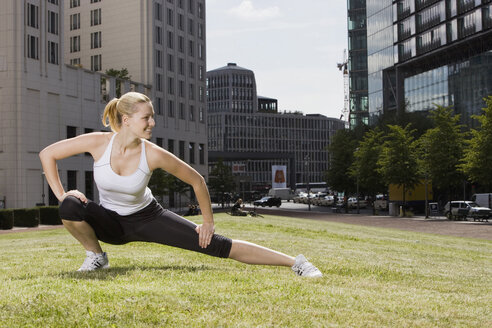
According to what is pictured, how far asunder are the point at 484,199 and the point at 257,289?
168 ft

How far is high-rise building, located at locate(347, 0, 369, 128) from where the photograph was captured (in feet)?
404

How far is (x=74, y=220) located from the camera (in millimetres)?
6570

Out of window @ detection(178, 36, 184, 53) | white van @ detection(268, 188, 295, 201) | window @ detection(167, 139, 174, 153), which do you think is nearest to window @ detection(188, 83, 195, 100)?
window @ detection(178, 36, 184, 53)

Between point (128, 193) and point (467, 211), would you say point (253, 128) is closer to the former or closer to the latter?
point (467, 211)

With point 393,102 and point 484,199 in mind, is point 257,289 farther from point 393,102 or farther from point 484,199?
point 393,102

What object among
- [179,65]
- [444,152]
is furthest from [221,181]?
[444,152]

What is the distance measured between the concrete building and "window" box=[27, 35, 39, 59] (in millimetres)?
94

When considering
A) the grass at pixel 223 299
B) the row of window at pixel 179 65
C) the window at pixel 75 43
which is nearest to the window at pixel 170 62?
the row of window at pixel 179 65

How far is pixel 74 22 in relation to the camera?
8794 cm

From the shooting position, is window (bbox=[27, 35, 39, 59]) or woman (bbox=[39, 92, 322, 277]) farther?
window (bbox=[27, 35, 39, 59])

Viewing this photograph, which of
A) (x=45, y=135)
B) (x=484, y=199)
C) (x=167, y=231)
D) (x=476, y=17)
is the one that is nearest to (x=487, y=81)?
(x=476, y=17)

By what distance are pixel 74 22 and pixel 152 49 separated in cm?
1202

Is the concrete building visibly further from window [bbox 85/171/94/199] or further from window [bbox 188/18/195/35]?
window [bbox 188/18/195/35]

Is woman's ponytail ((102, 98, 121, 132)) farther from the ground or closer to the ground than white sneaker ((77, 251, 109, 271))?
farther from the ground
